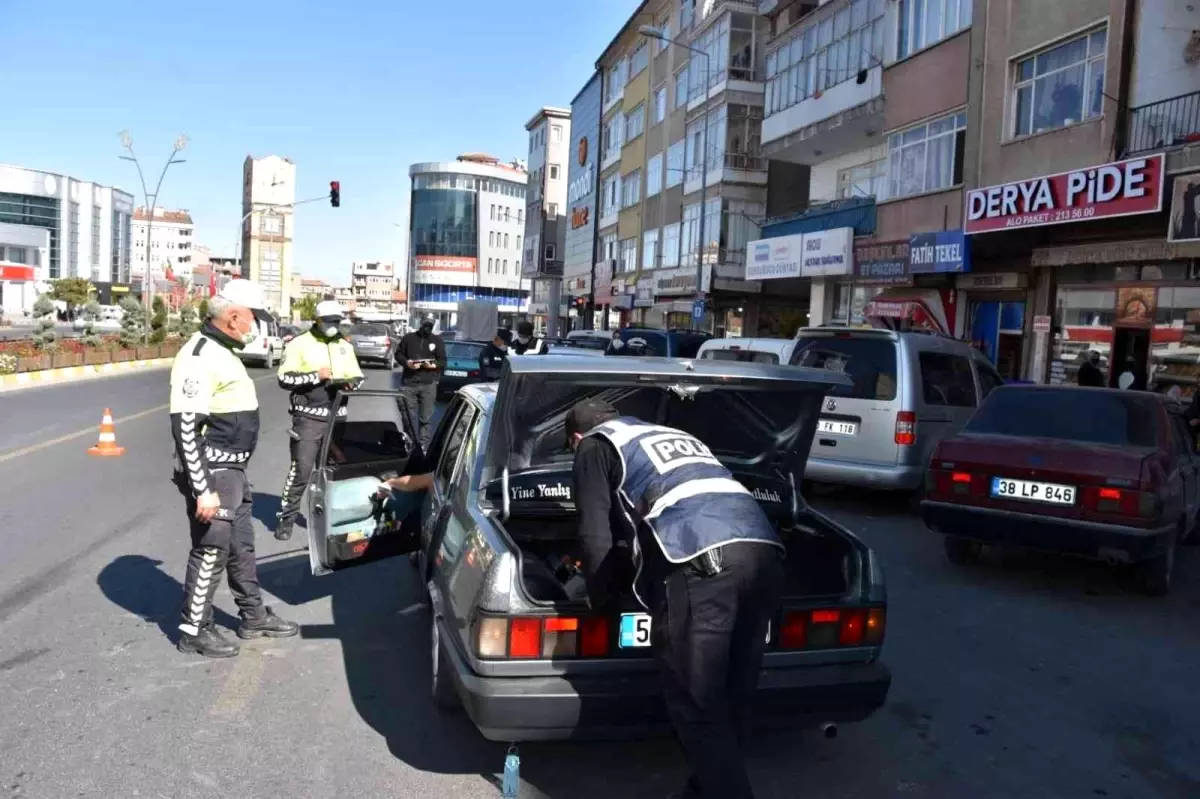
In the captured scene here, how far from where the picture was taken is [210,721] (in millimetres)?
4309

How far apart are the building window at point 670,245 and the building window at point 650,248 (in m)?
1.08

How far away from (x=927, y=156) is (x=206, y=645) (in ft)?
62.7

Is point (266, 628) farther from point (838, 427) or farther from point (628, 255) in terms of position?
A: point (628, 255)

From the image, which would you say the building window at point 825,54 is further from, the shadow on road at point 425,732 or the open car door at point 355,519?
the shadow on road at point 425,732

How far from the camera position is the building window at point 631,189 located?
45562 mm

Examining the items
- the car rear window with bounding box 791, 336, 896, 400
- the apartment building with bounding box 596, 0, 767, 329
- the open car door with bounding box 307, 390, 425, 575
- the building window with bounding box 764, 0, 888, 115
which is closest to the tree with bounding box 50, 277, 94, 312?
the apartment building with bounding box 596, 0, 767, 329

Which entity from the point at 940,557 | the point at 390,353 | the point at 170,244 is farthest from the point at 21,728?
the point at 170,244

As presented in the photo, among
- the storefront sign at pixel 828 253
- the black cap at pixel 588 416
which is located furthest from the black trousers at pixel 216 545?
the storefront sign at pixel 828 253

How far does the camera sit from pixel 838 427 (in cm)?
1025

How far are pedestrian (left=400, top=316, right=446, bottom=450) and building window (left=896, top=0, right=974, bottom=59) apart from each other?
13478 mm

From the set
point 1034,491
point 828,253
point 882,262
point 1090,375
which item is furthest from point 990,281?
point 1034,491

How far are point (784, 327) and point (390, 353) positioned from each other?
13.7 m

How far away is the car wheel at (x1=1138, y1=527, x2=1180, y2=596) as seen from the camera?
7.16 meters

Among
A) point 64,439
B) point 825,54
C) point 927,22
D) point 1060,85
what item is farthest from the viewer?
point 825,54
